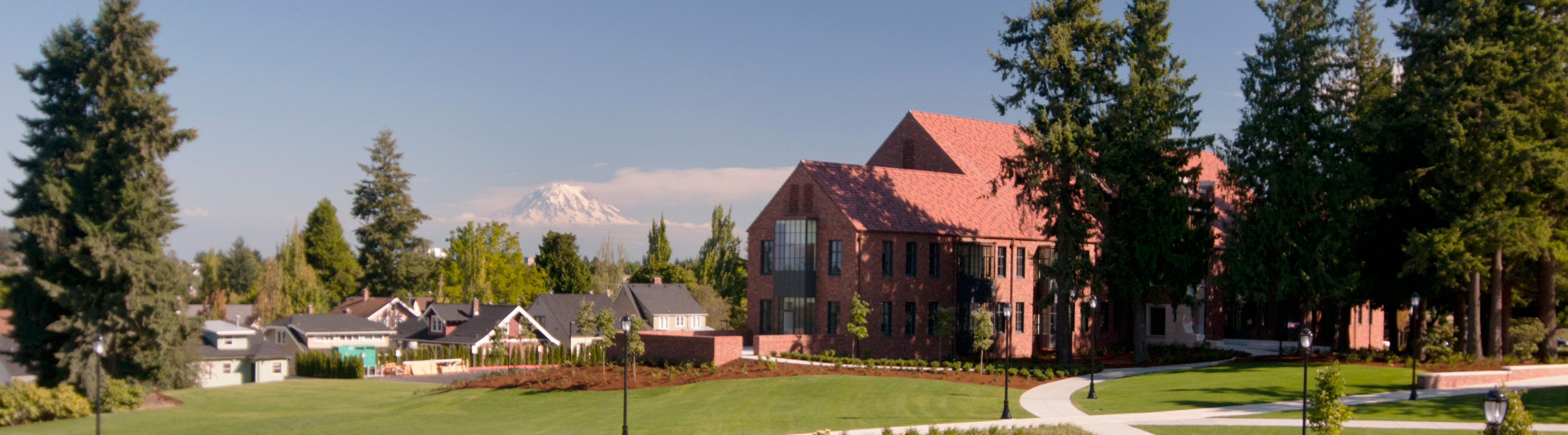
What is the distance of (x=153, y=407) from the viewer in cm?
4319

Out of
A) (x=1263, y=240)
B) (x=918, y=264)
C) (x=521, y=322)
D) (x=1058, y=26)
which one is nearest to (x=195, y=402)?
(x=521, y=322)

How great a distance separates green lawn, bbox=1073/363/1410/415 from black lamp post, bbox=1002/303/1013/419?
81.2 inches

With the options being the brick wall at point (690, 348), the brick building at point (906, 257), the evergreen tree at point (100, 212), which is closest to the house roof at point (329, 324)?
the evergreen tree at point (100, 212)

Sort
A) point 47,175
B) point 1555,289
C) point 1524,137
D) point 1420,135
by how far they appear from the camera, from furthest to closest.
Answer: point 47,175 < point 1555,289 < point 1420,135 < point 1524,137

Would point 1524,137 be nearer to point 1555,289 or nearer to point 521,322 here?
point 1555,289

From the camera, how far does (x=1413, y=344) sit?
121ft

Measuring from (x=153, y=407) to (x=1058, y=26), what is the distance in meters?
40.1

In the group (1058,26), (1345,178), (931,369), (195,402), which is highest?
(1058,26)

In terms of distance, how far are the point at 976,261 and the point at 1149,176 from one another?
9073mm

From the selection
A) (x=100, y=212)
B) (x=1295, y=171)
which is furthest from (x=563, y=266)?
(x=1295, y=171)

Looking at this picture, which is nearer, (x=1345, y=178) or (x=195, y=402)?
(x=1345, y=178)

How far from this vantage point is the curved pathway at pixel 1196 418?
71.7 ft

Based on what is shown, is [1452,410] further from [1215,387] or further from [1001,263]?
[1001,263]

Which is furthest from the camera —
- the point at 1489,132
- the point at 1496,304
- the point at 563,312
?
the point at 563,312
